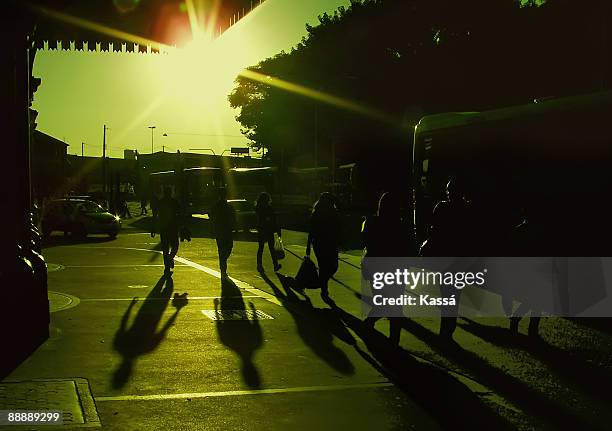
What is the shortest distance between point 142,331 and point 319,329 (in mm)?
2152

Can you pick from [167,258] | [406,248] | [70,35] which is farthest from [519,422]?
[167,258]

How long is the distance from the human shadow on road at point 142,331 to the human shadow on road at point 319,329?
1.64m

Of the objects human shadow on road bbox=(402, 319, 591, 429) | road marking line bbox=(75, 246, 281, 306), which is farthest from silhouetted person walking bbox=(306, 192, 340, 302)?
human shadow on road bbox=(402, 319, 591, 429)

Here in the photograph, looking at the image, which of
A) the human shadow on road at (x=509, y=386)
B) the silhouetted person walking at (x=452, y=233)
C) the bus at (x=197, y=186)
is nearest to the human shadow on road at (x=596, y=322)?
the human shadow on road at (x=509, y=386)

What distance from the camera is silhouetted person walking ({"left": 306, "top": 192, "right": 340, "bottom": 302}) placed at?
1422 centimetres

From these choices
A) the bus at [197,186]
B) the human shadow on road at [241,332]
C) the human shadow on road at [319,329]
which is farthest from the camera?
the bus at [197,186]

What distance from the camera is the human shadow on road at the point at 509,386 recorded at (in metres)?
6.91

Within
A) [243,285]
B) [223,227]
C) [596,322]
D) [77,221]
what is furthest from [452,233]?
[77,221]

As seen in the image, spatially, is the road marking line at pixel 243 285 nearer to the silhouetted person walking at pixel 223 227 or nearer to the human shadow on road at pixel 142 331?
the silhouetted person walking at pixel 223 227

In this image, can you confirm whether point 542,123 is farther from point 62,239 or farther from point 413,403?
point 62,239

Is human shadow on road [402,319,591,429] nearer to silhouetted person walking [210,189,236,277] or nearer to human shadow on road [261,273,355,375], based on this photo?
human shadow on road [261,273,355,375]

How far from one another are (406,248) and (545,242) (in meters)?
2.63

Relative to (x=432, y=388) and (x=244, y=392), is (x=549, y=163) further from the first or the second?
(x=244, y=392)

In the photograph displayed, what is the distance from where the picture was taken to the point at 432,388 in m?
7.96
